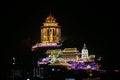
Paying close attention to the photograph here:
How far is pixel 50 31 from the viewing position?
20.8 metres

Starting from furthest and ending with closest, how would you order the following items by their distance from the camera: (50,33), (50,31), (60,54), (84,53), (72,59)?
(50,31) → (50,33) → (72,59) → (60,54) → (84,53)

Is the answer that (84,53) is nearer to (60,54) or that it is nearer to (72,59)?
(60,54)

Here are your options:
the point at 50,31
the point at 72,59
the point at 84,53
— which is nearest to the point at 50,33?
the point at 50,31

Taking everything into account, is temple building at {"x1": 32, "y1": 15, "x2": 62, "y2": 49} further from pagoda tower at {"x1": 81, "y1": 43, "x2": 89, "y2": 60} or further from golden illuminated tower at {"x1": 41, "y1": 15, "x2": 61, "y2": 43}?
pagoda tower at {"x1": 81, "y1": 43, "x2": 89, "y2": 60}

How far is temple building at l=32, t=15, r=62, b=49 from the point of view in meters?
18.6

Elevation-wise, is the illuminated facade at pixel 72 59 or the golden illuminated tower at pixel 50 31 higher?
the golden illuminated tower at pixel 50 31

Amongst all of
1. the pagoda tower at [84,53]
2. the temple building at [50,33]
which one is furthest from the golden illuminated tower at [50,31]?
the pagoda tower at [84,53]

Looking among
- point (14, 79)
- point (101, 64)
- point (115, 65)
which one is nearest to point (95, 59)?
point (101, 64)

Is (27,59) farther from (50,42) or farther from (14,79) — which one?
(50,42)

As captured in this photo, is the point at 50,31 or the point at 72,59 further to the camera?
the point at 50,31

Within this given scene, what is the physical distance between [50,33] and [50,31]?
0.72 feet

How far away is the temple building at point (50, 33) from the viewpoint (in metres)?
18.6

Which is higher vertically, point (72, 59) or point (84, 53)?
point (84, 53)

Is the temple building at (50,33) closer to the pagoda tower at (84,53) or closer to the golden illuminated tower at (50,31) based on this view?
the golden illuminated tower at (50,31)
